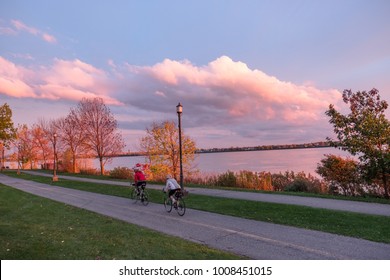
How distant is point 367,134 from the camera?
1561cm

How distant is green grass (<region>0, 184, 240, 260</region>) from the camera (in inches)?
253

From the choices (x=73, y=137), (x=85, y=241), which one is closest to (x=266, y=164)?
(x=73, y=137)

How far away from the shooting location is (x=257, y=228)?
880 centimetres

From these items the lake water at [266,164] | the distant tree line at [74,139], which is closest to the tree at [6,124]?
the distant tree line at [74,139]

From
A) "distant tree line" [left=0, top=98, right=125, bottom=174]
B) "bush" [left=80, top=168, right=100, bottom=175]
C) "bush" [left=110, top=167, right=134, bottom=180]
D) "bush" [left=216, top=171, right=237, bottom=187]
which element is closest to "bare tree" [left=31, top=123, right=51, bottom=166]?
"distant tree line" [left=0, top=98, right=125, bottom=174]

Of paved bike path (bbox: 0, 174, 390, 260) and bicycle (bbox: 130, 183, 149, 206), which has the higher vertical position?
bicycle (bbox: 130, 183, 149, 206)

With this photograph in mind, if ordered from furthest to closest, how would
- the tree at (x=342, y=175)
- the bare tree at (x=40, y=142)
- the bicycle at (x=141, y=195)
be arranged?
the bare tree at (x=40, y=142) < the tree at (x=342, y=175) < the bicycle at (x=141, y=195)

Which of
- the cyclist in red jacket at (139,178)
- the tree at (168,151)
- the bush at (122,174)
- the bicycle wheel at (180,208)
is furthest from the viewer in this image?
the bush at (122,174)

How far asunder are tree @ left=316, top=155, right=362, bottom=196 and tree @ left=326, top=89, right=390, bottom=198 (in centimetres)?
83

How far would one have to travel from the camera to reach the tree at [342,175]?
55.5 ft

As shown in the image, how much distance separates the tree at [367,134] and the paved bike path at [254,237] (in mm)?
9298

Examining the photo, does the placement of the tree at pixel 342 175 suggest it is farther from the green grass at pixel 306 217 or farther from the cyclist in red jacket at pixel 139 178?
the cyclist in red jacket at pixel 139 178

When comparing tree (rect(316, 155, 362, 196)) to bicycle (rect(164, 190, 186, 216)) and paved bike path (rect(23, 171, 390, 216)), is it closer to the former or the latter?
paved bike path (rect(23, 171, 390, 216))
